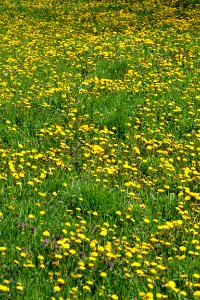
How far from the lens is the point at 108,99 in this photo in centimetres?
756

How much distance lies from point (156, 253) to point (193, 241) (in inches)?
12.8

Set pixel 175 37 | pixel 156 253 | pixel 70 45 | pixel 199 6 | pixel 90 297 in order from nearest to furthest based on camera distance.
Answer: pixel 90 297, pixel 156 253, pixel 70 45, pixel 175 37, pixel 199 6

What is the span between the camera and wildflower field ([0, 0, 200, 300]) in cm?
367

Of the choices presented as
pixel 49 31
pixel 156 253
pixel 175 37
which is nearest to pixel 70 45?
pixel 49 31

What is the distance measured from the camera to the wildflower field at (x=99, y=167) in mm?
→ 3666

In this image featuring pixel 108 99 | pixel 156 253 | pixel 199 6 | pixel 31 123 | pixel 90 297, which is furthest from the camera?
pixel 199 6

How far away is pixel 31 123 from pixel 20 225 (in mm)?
2635

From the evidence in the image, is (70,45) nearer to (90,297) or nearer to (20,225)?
(20,225)

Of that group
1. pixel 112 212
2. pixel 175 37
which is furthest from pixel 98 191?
pixel 175 37

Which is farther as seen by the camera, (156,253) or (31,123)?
(31,123)

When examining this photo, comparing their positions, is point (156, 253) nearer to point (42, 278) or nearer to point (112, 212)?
point (112, 212)

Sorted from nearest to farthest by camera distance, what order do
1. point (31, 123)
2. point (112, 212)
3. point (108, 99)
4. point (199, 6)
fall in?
point (112, 212), point (31, 123), point (108, 99), point (199, 6)

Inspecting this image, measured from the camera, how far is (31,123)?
6.55 m

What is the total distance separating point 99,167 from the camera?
17.3 feet
